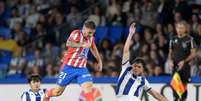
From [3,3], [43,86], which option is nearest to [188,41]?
[43,86]

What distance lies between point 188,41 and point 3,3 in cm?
896

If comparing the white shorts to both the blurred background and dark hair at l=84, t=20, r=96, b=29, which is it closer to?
dark hair at l=84, t=20, r=96, b=29

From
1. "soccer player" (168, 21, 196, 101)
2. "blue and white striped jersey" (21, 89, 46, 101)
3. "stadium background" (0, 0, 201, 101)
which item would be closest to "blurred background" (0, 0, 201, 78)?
"stadium background" (0, 0, 201, 101)

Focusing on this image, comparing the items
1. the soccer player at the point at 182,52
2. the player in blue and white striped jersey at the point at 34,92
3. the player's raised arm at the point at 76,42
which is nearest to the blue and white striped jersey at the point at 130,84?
the player's raised arm at the point at 76,42

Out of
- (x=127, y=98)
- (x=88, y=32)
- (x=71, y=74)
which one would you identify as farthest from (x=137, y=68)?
(x=71, y=74)

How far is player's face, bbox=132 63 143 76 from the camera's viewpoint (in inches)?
468

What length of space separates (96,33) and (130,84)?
714cm

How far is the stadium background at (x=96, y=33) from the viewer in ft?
55.6

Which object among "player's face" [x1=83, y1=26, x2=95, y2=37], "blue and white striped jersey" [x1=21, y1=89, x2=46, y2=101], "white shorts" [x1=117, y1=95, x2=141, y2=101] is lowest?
"white shorts" [x1=117, y1=95, x2=141, y2=101]

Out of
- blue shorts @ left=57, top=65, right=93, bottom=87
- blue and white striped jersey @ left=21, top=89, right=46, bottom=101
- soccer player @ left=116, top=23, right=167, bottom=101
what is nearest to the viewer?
soccer player @ left=116, top=23, right=167, bottom=101

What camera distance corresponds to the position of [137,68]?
11.9 meters

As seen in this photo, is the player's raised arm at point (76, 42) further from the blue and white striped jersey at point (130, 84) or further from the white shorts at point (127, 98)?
the white shorts at point (127, 98)

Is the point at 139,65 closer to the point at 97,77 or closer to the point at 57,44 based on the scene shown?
the point at 97,77

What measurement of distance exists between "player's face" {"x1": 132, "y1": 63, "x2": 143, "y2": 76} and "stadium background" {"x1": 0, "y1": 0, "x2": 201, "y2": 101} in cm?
387
